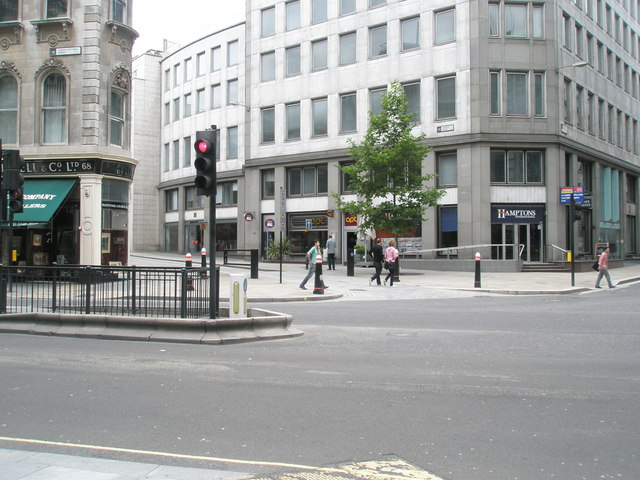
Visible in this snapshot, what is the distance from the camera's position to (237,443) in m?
4.74

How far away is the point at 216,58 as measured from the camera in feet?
154

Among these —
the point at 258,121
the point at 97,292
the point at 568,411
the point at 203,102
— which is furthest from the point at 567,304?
the point at 203,102

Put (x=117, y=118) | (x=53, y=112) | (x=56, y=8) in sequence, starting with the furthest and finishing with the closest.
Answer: (x=117, y=118), (x=53, y=112), (x=56, y=8)

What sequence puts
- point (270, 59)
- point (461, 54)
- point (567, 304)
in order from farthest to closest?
1. point (270, 59)
2. point (461, 54)
3. point (567, 304)

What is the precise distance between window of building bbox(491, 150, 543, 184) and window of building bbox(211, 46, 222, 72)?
2462 centimetres

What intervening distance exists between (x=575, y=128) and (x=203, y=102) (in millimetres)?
28907

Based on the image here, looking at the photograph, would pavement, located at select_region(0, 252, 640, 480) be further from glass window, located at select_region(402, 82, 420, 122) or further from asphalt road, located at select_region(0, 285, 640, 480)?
glass window, located at select_region(402, 82, 420, 122)

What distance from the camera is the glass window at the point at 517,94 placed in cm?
3262

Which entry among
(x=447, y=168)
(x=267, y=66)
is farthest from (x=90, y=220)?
(x=267, y=66)

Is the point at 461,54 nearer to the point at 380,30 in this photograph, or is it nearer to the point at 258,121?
the point at 380,30

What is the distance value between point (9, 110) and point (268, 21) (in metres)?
24.4

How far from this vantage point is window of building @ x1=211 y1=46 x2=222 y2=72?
4654cm

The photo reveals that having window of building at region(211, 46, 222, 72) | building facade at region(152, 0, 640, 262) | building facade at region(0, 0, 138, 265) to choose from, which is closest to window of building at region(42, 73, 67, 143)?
building facade at region(0, 0, 138, 265)

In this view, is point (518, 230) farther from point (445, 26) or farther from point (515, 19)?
point (445, 26)
